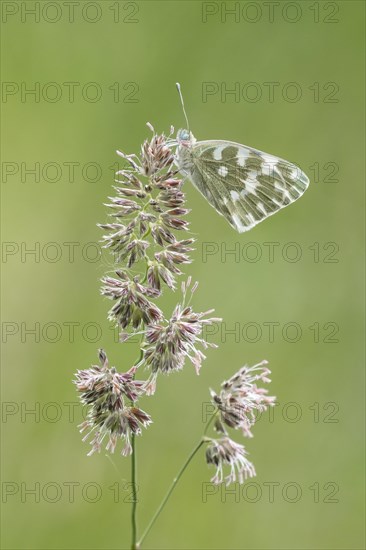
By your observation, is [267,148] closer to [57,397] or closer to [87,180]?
[87,180]

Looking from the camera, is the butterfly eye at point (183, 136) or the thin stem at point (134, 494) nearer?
the thin stem at point (134, 494)

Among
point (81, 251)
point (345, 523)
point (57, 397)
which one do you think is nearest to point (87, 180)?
point (81, 251)

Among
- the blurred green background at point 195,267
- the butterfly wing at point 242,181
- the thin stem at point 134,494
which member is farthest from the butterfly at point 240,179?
the blurred green background at point 195,267

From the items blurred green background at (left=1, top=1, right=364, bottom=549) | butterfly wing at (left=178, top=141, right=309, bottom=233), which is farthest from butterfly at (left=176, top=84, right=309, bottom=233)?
blurred green background at (left=1, top=1, right=364, bottom=549)

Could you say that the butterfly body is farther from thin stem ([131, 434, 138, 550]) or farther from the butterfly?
thin stem ([131, 434, 138, 550])

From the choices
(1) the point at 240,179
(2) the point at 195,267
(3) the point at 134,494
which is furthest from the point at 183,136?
(2) the point at 195,267

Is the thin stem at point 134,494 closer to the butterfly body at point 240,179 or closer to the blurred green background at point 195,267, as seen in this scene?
the butterfly body at point 240,179
